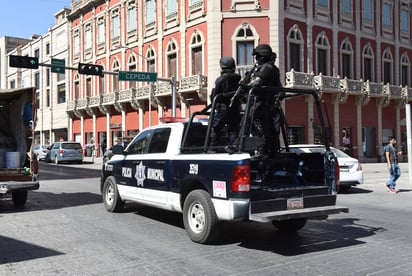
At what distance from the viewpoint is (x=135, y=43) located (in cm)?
3559

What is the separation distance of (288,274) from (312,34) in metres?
26.2

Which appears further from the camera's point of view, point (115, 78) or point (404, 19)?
point (115, 78)

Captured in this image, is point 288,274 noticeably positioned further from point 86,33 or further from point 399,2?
point 86,33

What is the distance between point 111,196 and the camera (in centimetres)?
944

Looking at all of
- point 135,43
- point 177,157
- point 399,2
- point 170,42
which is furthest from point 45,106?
point 177,157

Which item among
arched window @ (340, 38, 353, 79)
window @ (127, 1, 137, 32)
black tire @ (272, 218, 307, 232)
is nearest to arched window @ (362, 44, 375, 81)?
arched window @ (340, 38, 353, 79)

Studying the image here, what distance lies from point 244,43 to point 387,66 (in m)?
14.4

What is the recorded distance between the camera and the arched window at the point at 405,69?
35.9 m

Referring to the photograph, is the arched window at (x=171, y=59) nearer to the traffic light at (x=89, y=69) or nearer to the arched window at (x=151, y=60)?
the arched window at (x=151, y=60)

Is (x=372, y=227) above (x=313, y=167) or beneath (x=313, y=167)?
beneath

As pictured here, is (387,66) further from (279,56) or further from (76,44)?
(76,44)

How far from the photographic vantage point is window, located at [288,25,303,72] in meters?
27.7

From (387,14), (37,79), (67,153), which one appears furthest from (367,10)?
(37,79)

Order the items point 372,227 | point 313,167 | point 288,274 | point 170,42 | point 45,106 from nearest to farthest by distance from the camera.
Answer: point 288,274 → point 313,167 → point 372,227 → point 170,42 → point 45,106
